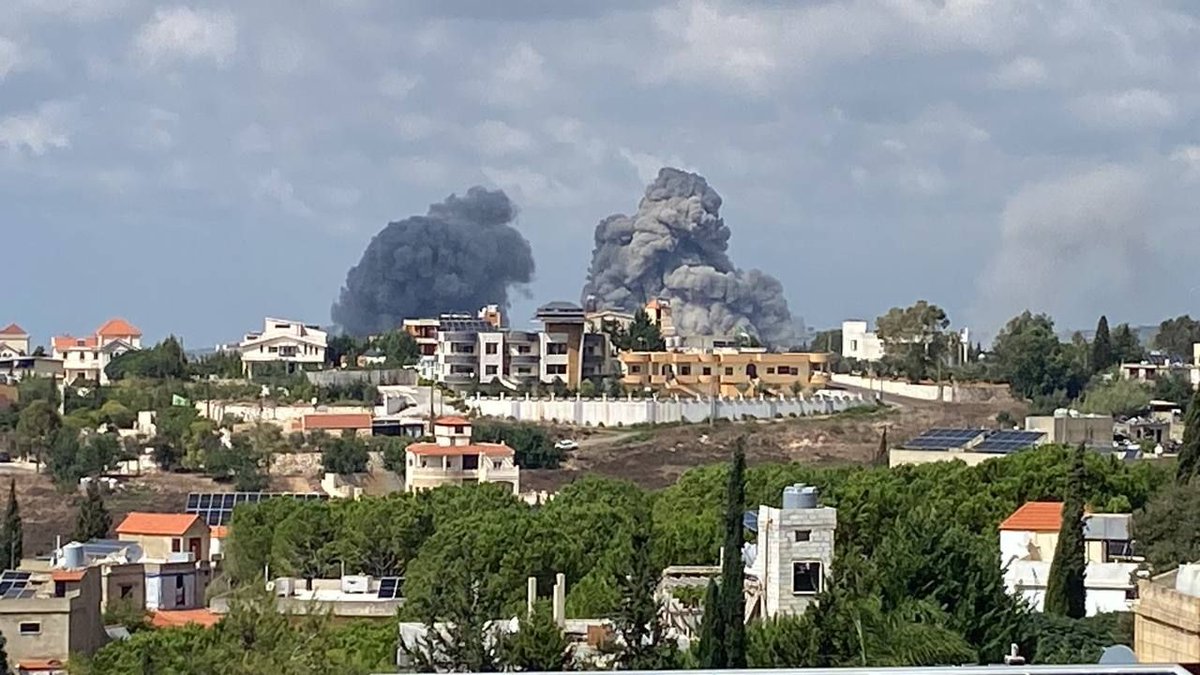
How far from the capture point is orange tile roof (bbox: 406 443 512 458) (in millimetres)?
37812

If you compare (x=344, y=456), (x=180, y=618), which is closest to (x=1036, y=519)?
(x=180, y=618)

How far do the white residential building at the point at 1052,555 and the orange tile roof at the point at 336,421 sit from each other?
23.2 m

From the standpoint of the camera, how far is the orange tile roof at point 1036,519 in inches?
850

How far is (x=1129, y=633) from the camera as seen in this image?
15.7 metres

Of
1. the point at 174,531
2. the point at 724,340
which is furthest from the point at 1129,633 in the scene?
the point at 724,340

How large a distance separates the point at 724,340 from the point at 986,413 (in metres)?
20.5

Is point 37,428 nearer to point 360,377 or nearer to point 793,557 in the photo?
point 360,377

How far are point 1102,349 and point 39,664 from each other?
132 ft

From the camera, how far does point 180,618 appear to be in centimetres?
2294

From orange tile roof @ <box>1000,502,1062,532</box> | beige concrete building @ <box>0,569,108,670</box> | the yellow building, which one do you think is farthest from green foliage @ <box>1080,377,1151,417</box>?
beige concrete building @ <box>0,569,108,670</box>

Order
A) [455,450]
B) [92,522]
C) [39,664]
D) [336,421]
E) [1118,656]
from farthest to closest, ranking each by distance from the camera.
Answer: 1. [336,421]
2. [455,450]
3. [92,522]
4. [39,664]
5. [1118,656]

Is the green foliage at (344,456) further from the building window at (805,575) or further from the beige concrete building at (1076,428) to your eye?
the building window at (805,575)

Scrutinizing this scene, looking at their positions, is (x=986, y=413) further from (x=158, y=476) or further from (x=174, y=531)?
(x=174, y=531)

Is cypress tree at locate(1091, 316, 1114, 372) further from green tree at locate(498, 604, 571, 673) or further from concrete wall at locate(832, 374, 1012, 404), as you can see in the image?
green tree at locate(498, 604, 571, 673)
